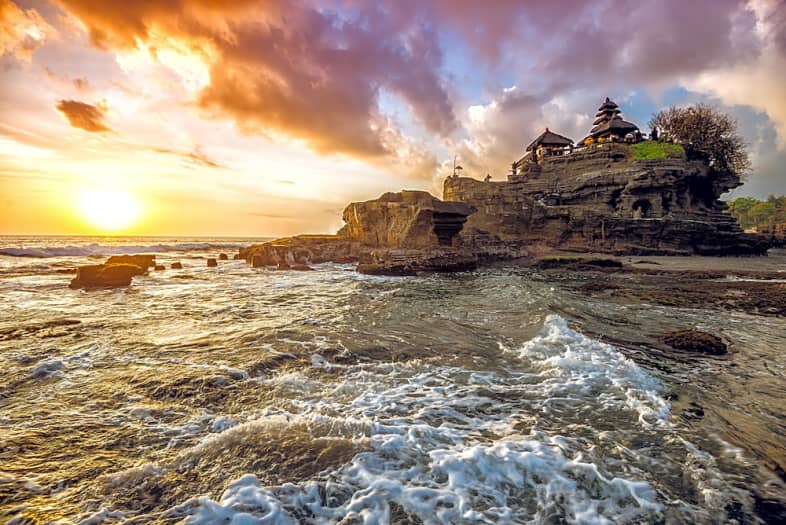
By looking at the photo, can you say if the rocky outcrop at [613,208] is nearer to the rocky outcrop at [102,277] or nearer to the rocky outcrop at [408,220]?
the rocky outcrop at [408,220]

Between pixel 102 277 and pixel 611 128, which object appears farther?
pixel 611 128

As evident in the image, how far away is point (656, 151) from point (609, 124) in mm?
9043

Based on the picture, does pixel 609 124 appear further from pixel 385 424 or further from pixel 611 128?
pixel 385 424

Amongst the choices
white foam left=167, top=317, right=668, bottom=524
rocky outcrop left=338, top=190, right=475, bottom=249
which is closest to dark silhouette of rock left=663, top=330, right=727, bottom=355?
white foam left=167, top=317, right=668, bottom=524

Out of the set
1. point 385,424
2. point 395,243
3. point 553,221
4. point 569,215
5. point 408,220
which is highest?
point 569,215

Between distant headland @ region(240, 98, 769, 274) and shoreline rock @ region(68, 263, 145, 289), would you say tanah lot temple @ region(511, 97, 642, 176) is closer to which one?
distant headland @ region(240, 98, 769, 274)

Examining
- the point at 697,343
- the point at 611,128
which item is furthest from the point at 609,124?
the point at 697,343

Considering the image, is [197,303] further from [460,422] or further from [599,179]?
[599,179]

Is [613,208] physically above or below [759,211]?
below

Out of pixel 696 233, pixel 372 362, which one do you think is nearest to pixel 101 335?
pixel 372 362

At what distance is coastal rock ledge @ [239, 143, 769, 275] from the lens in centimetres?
2677

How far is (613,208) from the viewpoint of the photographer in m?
37.0

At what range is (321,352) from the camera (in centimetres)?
632

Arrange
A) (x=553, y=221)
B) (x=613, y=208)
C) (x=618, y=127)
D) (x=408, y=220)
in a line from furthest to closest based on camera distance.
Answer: (x=618, y=127), (x=613, y=208), (x=553, y=221), (x=408, y=220)
